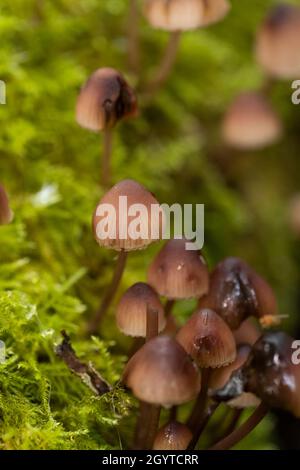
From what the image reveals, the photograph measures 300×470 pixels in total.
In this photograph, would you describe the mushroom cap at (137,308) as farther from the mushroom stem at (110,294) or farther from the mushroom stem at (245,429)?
the mushroom stem at (245,429)

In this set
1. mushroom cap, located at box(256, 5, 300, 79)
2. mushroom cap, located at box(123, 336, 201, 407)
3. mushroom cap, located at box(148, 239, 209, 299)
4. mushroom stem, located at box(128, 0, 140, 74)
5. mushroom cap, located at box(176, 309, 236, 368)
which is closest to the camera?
mushroom cap, located at box(123, 336, 201, 407)

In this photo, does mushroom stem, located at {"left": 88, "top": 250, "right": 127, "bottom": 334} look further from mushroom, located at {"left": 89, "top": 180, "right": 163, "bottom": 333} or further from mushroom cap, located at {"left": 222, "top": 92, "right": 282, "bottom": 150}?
mushroom cap, located at {"left": 222, "top": 92, "right": 282, "bottom": 150}

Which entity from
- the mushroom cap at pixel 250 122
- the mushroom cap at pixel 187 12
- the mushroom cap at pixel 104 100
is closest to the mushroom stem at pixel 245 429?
the mushroom cap at pixel 104 100

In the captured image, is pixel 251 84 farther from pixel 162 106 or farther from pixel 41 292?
pixel 41 292

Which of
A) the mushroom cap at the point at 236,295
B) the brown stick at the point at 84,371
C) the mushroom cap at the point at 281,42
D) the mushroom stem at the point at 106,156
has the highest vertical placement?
the mushroom cap at the point at 281,42

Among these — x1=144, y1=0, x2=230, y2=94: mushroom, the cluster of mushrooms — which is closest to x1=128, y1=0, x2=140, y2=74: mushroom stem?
x1=144, y1=0, x2=230, y2=94: mushroom
